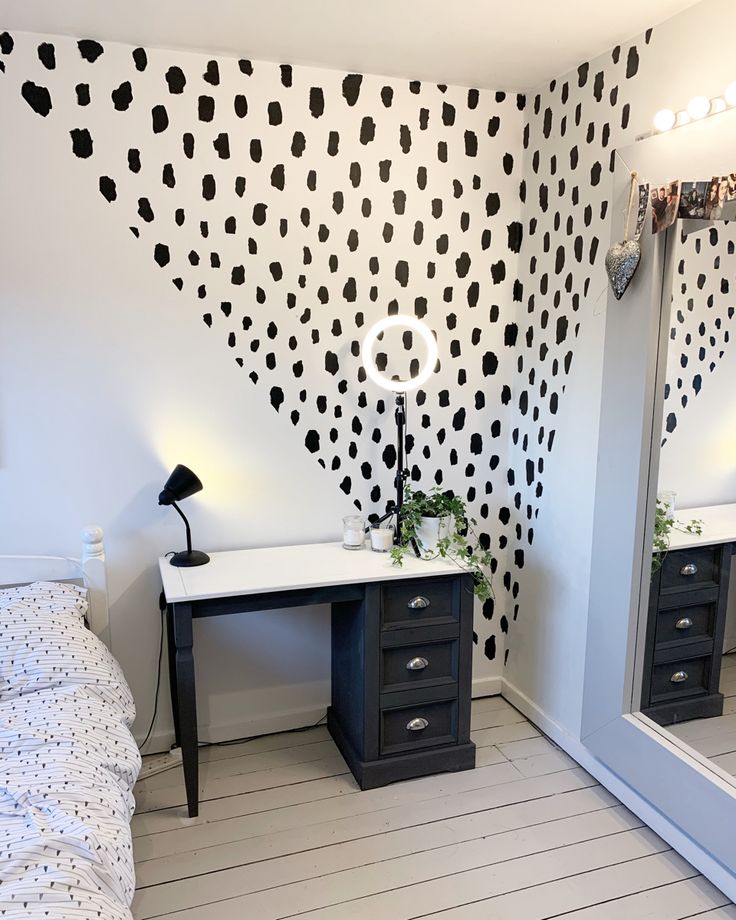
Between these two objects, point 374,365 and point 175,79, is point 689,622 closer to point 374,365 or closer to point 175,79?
point 374,365

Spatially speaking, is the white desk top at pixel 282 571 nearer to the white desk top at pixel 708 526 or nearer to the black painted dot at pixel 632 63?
the white desk top at pixel 708 526

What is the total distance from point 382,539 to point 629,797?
121cm

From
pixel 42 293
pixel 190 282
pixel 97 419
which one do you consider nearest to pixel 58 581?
pixel 97 419

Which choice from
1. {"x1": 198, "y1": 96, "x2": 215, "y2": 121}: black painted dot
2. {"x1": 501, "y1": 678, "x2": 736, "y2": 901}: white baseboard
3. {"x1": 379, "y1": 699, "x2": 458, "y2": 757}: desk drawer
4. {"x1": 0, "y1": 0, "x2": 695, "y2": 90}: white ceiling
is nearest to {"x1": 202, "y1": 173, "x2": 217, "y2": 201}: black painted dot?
{"x1": 198, "y1": 96, "x2": 215, "y2": 121}: black painted dot

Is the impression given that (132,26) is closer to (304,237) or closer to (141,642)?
(304,237)

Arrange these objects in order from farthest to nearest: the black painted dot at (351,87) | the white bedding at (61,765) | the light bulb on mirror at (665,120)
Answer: the black painted dot at (351,87)
the light bulb on mirror at (665,120)
the white bedding at (61,765)

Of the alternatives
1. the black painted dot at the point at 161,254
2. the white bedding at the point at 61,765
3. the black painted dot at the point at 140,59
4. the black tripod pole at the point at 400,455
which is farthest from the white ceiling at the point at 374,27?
the white bedding at the point at 61,765

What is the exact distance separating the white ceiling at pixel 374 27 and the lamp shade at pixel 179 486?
4.62 ft

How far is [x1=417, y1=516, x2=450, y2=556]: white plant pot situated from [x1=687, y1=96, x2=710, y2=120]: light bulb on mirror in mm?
1497

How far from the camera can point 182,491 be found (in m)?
2.53

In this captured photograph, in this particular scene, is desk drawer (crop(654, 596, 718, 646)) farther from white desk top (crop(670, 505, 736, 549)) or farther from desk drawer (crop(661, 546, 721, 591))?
white desk top (crop(670, 505, 736, 549))

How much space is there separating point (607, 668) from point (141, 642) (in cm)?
168

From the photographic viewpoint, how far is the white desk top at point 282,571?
2.36 m

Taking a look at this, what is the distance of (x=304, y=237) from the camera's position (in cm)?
271
